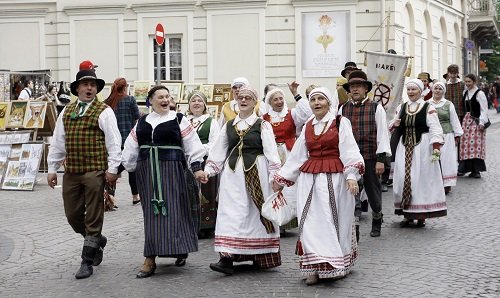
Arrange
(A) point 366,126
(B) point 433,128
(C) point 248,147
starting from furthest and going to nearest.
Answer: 1. (B) point 433,128
2. (A) point 366,126
3. (C) point 248,147

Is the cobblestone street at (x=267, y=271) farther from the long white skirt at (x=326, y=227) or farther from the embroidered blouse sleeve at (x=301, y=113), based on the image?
the embroidered blouse sleeve at (x=301, y=113)

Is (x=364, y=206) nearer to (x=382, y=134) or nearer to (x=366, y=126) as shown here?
(x=366, y=126)

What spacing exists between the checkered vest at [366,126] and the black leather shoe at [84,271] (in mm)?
3519

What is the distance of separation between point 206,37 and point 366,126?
59.1 ft

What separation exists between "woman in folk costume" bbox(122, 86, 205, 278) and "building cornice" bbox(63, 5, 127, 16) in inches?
804

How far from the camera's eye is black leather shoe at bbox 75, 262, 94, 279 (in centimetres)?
859

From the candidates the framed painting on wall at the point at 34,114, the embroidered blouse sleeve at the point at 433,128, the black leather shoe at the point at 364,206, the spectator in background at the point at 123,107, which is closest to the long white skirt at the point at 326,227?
the embroidered blouse sleeve at the point at 433,128

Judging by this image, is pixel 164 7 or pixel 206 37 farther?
pixel 164 7

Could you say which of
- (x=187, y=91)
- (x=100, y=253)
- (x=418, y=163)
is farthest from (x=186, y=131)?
(x=187, y=91)

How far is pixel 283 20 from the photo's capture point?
27.4 m

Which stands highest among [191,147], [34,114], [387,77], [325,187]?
[387,77]

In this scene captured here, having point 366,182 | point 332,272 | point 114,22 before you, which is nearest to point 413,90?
point 366,182

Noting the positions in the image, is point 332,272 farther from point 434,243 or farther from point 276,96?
point 276,96

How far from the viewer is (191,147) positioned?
8.73m
